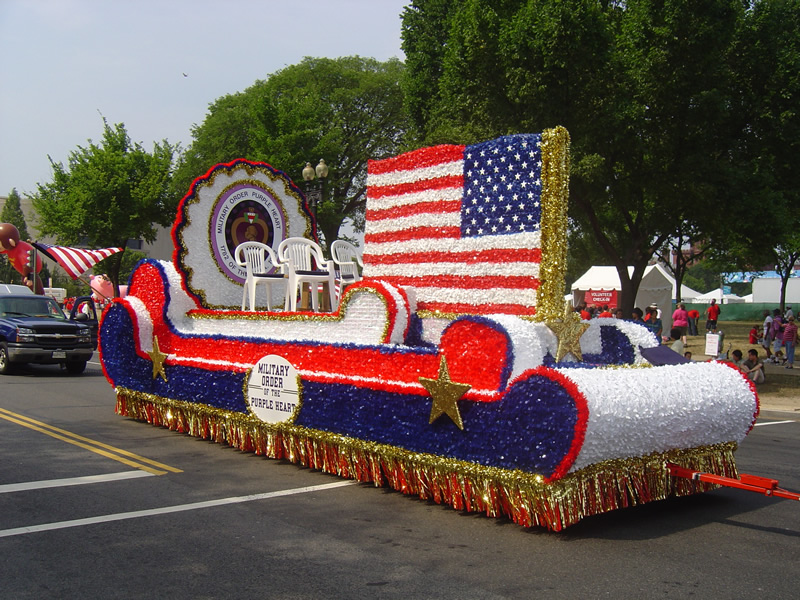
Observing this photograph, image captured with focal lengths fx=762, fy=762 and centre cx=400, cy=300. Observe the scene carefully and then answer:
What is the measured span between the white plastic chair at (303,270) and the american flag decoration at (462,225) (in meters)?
0.96

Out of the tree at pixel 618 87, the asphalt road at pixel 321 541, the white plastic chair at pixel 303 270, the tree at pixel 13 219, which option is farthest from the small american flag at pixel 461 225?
the tree at pixel 13 219

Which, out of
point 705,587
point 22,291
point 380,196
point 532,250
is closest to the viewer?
point 705,587

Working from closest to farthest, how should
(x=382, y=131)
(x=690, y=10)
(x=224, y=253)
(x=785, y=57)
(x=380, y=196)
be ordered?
(x=380, y=196)
(x=224, y=253)
(x=690, y=10)
(x=785, y=57)
(x=382, y=131)

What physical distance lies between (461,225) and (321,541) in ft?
10.3

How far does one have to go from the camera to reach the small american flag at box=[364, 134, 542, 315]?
6.30m

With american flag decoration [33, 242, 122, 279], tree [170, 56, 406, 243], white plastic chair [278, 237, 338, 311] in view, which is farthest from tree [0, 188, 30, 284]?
white plastic chair [278, 237, 338, 311]

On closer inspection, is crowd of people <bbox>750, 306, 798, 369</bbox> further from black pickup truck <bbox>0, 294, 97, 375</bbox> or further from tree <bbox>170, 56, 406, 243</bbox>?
tree <bbox>170, 56, 406, 243</bbox>

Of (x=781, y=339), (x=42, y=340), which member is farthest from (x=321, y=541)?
(x=781, y=339)

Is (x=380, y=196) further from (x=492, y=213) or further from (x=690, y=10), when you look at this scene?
(x=690, y=10)

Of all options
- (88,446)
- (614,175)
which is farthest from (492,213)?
(614,175)

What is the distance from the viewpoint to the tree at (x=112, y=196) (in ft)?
99.9

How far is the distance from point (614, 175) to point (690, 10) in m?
4.64

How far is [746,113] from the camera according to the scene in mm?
19141

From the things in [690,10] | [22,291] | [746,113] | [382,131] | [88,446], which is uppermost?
[382,131]
